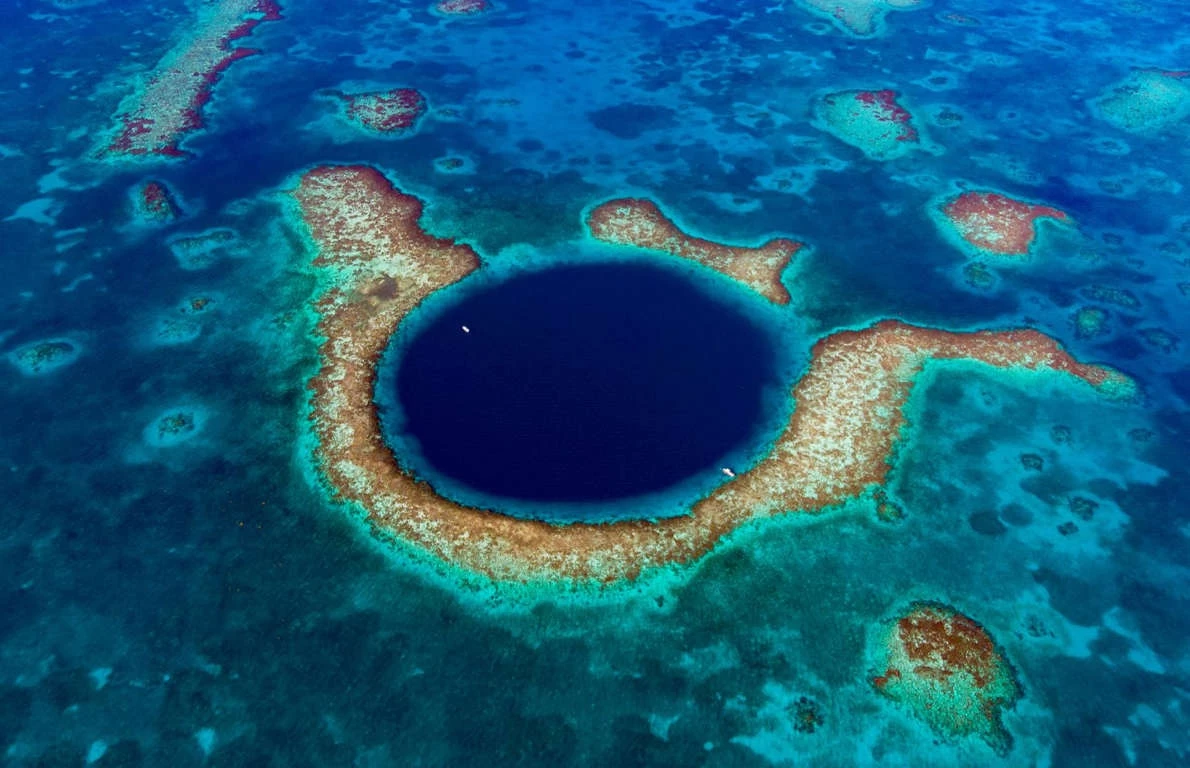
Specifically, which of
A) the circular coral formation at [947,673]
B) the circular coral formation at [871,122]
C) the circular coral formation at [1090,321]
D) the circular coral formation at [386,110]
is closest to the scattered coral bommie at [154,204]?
the circular coral formation at [386,110]

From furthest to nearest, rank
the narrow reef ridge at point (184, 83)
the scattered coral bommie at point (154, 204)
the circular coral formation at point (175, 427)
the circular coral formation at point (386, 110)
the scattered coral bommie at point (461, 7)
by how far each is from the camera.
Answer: the scattered coral bommie at point (461, 7)
the circular coral formation at point (386, 110)
the narrow reef ridge at point (184, 83)
the scattered coral bommie at point (154, 204)
the circular coral formation at point (175, 427)

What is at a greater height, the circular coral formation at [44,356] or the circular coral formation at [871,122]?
the circular coral formation at [871,122]

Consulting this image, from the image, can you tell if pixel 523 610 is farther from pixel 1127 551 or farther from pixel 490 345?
pixel 1127 551

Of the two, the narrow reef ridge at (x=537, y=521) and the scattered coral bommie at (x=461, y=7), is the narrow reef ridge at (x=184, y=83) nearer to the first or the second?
the narrow reef ridge at (x=537, y=521)

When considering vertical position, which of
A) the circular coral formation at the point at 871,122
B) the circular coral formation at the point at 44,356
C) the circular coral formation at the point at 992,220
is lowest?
the circular coral formation at the point at 44,356

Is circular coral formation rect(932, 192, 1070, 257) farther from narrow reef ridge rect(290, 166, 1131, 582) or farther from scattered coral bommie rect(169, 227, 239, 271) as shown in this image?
scattered coral bommie rect(169, 227, 239, 271)

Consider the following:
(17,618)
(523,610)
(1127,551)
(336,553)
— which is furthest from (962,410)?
(17,618)

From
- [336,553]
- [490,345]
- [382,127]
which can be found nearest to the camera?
[336,553]
